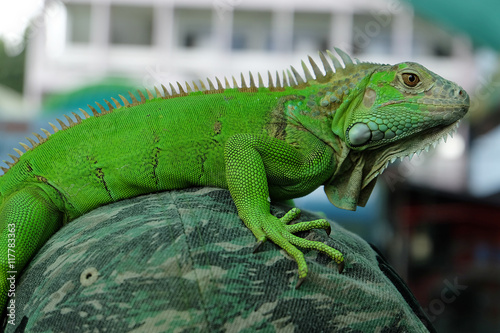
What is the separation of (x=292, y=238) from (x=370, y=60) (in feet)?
44.2

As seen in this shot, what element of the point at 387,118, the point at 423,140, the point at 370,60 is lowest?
the point at 370,60

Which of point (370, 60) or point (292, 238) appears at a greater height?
point (292, 238)

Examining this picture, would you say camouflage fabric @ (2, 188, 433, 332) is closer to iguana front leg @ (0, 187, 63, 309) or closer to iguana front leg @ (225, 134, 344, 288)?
iguana front leg @ (225, 134, 344, 288)

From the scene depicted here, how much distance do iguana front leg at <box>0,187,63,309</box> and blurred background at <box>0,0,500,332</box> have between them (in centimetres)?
256

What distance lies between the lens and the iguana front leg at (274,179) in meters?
1.77

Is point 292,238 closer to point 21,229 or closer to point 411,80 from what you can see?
point 411,80

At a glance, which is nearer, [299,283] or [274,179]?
[299,283]

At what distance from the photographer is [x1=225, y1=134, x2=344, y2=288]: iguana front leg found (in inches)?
69.6

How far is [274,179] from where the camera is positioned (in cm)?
218

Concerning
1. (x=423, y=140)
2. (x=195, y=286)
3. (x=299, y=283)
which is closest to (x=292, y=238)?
(x=299, y=283)

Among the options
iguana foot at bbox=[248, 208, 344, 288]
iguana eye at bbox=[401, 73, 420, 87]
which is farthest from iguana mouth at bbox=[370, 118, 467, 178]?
iguana foot at bbox=[248, 208, 344, 288]

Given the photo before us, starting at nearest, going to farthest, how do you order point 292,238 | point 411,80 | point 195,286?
point 195,286 → point 292,238 → point 411,80

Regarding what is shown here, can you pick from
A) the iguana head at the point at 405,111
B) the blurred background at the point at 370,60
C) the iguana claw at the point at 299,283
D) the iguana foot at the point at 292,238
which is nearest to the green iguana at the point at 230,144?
the iguana head at the point at 405,111

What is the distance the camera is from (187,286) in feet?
5.06
